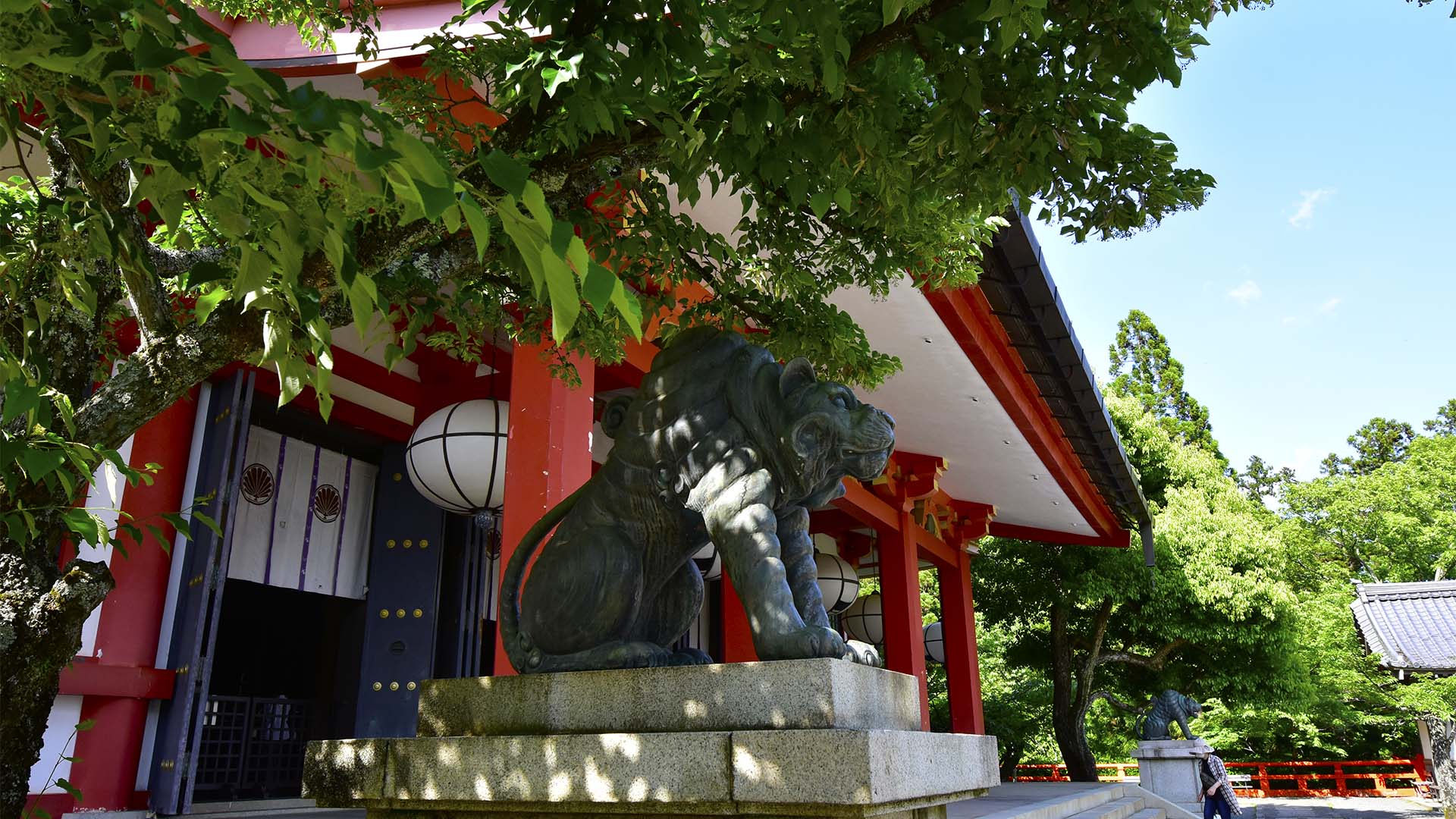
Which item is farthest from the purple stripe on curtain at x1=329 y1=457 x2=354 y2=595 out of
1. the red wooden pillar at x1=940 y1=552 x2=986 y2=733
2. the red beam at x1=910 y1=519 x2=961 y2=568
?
the red wooden pillar at x1=940 y1=552 x2=986 y2=733

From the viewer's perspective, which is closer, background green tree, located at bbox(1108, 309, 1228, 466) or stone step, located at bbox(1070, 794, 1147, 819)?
stone step, located at bbox(1070, 794, 1147, 819)

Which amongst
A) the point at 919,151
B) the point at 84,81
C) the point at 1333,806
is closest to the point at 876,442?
the point at 919,151

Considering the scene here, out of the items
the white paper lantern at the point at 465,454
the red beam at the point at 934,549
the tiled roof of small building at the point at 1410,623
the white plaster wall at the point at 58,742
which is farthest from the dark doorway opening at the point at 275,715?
the tiled roof of small building at the point at 1410,623

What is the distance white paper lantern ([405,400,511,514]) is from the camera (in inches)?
218

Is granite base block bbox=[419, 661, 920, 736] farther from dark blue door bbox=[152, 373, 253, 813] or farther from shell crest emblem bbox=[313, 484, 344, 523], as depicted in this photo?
shell crest emblem bbox=[313, 484, 344, 523]

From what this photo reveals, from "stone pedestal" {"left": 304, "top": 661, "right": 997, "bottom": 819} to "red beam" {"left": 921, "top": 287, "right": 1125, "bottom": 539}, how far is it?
4.21 m

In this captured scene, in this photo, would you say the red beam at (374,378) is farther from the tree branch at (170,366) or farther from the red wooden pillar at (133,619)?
the tree branch at (170,366)

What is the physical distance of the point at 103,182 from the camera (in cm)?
245

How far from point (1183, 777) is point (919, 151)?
11.6m

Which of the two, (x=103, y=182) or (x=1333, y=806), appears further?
(x=1333, y=806)

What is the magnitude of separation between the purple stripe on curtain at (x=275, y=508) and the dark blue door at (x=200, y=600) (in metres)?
0.91

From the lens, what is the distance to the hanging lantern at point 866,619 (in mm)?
13742

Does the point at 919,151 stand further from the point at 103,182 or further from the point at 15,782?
the point at 15,782

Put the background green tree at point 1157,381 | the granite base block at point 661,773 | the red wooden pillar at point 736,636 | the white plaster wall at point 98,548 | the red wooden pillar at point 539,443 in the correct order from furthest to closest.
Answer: the background green tree at point 1157,381 < the red wooden pillar at point 736,636 < the white plaster wall at point 98,548 < the red wooden pillar at point 539,443 < the granite base block at point 661,773
